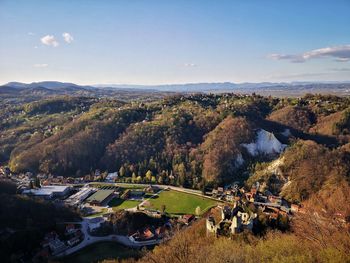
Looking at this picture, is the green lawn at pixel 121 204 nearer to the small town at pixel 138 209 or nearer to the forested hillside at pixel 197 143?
the small town at pixel 138 209

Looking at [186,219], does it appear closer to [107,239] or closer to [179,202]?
[179,202]

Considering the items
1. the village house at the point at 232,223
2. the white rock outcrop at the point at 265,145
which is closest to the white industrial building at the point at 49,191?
the village house at the point at 232,223

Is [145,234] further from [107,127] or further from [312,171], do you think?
[107,127]

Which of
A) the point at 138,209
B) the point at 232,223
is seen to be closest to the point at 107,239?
the point at 138,209

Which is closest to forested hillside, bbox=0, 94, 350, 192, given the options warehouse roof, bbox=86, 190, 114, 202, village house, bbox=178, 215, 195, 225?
warehouse roof, bbox=86, 190, 114, 202

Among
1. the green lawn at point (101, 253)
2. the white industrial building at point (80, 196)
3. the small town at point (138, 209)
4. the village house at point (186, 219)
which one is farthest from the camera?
the white industrial building at point (80, 196)

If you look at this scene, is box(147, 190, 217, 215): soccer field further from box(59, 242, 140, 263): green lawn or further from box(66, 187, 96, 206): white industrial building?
A: box(59, 242, 140, 263): green lawn
